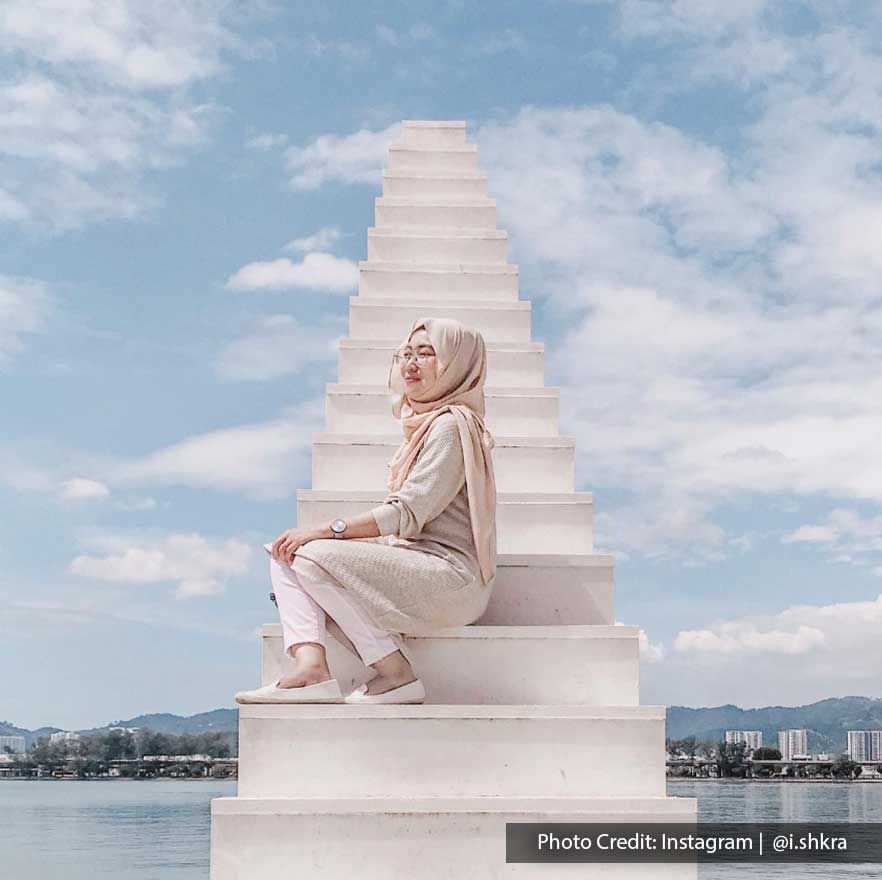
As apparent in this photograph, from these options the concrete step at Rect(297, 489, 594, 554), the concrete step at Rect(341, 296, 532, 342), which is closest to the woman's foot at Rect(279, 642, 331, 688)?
the concrete step at Rect(297, 489, 594, 554)

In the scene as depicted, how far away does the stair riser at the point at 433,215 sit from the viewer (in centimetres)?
970

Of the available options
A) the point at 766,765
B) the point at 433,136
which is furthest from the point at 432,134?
the point at 766,765

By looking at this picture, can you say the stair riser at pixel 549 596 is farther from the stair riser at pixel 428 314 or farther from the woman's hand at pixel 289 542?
the stair riser at pixel 428 314

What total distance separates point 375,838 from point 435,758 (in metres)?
0.48

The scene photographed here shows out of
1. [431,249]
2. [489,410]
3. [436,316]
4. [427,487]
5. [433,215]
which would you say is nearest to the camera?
[427,487]

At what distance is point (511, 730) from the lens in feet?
20.9

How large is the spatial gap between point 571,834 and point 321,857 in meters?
1.15

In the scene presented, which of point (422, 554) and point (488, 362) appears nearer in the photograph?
point (422, 554)

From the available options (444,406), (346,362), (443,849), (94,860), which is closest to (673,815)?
(443,849)

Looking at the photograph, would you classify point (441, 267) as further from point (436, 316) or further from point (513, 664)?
point (513, 664)

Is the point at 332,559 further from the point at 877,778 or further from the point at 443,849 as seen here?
the point at 877,778

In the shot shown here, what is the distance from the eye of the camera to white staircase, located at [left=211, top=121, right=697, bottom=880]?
238 inches

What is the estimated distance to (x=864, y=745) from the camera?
3797 cm

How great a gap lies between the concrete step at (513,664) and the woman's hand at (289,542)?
564 mm
